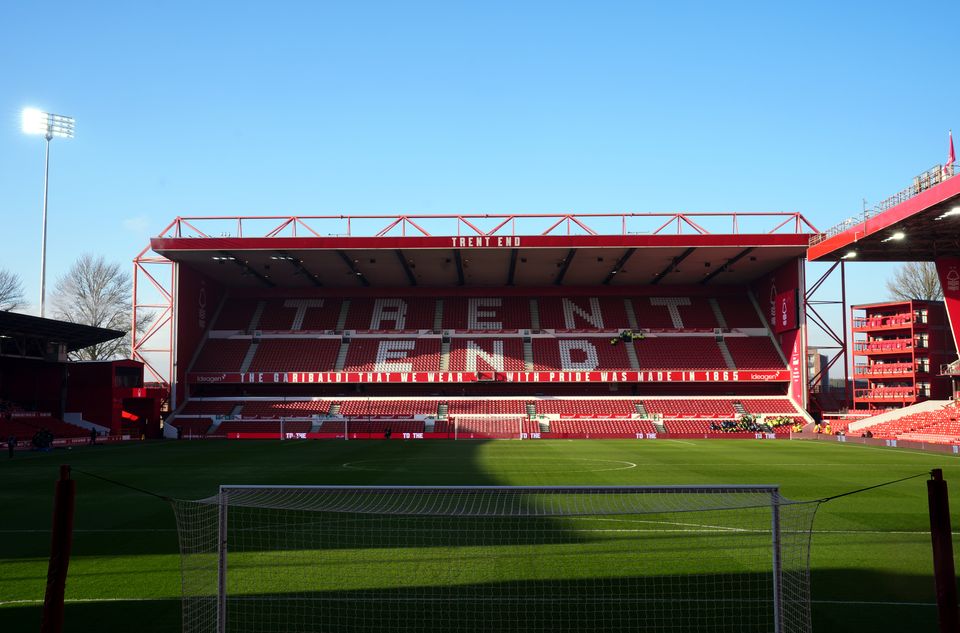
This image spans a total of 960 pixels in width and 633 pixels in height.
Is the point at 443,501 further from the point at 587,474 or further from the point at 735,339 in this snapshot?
the point at 735,339

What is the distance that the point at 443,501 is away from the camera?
16172 mm

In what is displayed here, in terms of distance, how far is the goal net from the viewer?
8148 millimetres

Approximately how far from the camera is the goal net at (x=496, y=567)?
8148 millimetres

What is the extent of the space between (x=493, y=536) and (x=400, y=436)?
3976 cm

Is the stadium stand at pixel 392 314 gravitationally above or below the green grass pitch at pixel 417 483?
above

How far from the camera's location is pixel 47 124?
186 feet

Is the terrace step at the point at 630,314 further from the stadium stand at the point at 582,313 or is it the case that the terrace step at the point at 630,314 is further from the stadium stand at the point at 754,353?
the stadium stand at the point at 754,353

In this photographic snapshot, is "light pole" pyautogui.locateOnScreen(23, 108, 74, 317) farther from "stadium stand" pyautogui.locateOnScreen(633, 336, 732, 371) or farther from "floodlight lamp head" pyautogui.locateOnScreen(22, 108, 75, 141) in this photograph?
"stadium stand" pyautogui.locateOnScreen(633, 336, 732, 371)

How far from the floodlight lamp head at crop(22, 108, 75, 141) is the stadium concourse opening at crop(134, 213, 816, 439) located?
43.5 ft

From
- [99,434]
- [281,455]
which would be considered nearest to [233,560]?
[281,455]

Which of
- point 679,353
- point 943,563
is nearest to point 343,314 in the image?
point 679,353

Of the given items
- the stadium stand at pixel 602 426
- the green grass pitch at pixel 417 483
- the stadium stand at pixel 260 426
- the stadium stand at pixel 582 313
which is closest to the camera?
the green grass pitch at pixel 417 483

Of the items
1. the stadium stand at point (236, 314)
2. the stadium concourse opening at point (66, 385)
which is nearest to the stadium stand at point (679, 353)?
the stadium stand at point (236, 314)

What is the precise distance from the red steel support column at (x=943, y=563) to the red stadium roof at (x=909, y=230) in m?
31.9
